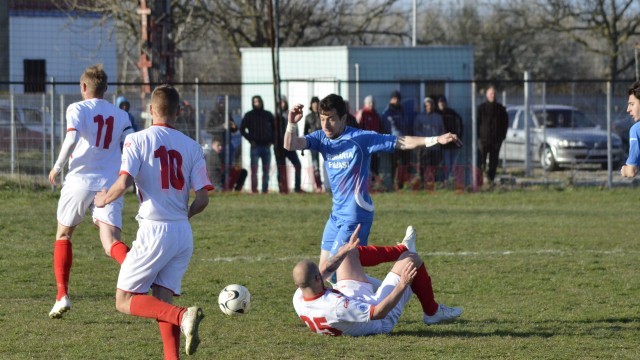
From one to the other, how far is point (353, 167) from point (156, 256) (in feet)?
7.47

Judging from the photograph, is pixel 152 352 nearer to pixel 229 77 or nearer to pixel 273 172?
pixel 273 172

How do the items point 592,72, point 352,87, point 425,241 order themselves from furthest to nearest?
1. point 592,72
2. point 352,87
3. point 425,241

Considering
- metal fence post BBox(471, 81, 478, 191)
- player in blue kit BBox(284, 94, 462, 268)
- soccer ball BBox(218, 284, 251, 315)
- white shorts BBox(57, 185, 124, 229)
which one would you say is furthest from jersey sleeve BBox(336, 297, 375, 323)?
metal fence post BBox(471, 81, 478, 191)

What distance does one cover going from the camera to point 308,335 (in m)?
7.63

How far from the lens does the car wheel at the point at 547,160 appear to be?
75.3ft

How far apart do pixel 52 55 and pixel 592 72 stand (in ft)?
92.6

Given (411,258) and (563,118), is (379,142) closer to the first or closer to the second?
(411,258)

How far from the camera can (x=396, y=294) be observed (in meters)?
7.11

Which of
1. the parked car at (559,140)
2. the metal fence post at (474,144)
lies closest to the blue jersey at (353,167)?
the metal fence post at (474,144)

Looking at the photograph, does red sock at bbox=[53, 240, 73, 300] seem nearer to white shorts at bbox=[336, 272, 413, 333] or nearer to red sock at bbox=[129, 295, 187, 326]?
red sock at bbox=[129, 295, 187, 326]

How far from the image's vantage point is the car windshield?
2434 centimetres

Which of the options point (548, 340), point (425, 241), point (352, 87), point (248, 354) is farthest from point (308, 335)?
point (352, 87)

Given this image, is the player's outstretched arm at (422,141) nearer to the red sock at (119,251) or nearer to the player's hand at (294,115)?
the player's hand at (294,115)

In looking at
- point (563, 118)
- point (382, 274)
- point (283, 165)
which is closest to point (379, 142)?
point (382, 274)
